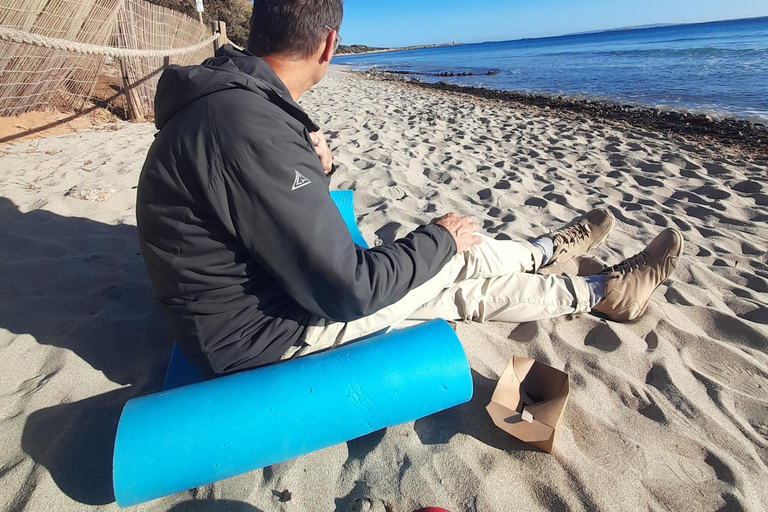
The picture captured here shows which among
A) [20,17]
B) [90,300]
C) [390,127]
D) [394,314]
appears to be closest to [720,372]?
[394,314]

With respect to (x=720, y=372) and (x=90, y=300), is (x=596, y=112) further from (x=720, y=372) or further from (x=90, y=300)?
(x=90, y=300)

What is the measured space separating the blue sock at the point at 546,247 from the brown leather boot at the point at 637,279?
0.30m

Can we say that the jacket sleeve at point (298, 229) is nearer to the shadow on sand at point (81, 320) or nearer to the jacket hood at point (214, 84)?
the jacket hood at point (214, 84)

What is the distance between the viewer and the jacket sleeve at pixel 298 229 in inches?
45.5

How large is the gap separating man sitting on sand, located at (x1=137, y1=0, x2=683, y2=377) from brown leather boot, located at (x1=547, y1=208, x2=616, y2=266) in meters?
0.87

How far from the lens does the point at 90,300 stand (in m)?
2.21

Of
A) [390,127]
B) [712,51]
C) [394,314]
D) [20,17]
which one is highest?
[20,17]

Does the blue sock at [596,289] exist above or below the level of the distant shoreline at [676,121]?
above

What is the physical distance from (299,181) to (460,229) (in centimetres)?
79

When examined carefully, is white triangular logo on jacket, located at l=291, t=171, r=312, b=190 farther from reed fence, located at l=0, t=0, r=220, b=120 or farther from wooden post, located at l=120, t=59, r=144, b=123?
wooden post, located at l=120, t=59, r=144, b=123

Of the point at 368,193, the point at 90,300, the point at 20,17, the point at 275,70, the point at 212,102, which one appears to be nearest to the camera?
the point at 212,102

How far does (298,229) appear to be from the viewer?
1192 mm

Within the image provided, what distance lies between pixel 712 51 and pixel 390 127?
2171cm

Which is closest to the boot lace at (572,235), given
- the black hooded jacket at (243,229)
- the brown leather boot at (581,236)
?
the brown leather boot at (581,236)
